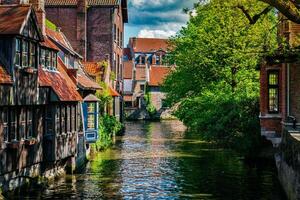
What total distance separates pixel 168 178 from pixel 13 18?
11.3m

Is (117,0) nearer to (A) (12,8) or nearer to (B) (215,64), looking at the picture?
(B) (215,64)

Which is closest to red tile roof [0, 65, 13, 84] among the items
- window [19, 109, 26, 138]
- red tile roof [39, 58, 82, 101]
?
window [19, 109, 26, 138]

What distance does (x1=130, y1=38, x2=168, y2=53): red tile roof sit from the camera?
134 meters

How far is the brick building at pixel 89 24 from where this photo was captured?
57.4 metres

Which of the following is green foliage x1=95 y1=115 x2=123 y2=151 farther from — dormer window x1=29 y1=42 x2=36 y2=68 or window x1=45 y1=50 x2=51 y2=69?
dormer window x1=29 y1=42 x2=36 y2=68

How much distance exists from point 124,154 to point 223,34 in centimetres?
1143

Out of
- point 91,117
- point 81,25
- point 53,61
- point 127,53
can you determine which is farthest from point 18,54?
point 127,53

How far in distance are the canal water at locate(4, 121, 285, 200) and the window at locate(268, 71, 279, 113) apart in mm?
3581

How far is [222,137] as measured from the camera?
109 feet

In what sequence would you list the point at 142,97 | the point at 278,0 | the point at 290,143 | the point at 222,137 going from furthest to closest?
the point at 142,97
the point at 222,137
the point at 290,143
the point at 278,0

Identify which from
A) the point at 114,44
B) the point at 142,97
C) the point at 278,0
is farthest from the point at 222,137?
the point at 142,97

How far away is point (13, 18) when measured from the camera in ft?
73.7

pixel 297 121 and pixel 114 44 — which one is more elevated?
pixel 114 44

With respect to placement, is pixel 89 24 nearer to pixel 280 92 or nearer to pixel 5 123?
pixel 280 92
